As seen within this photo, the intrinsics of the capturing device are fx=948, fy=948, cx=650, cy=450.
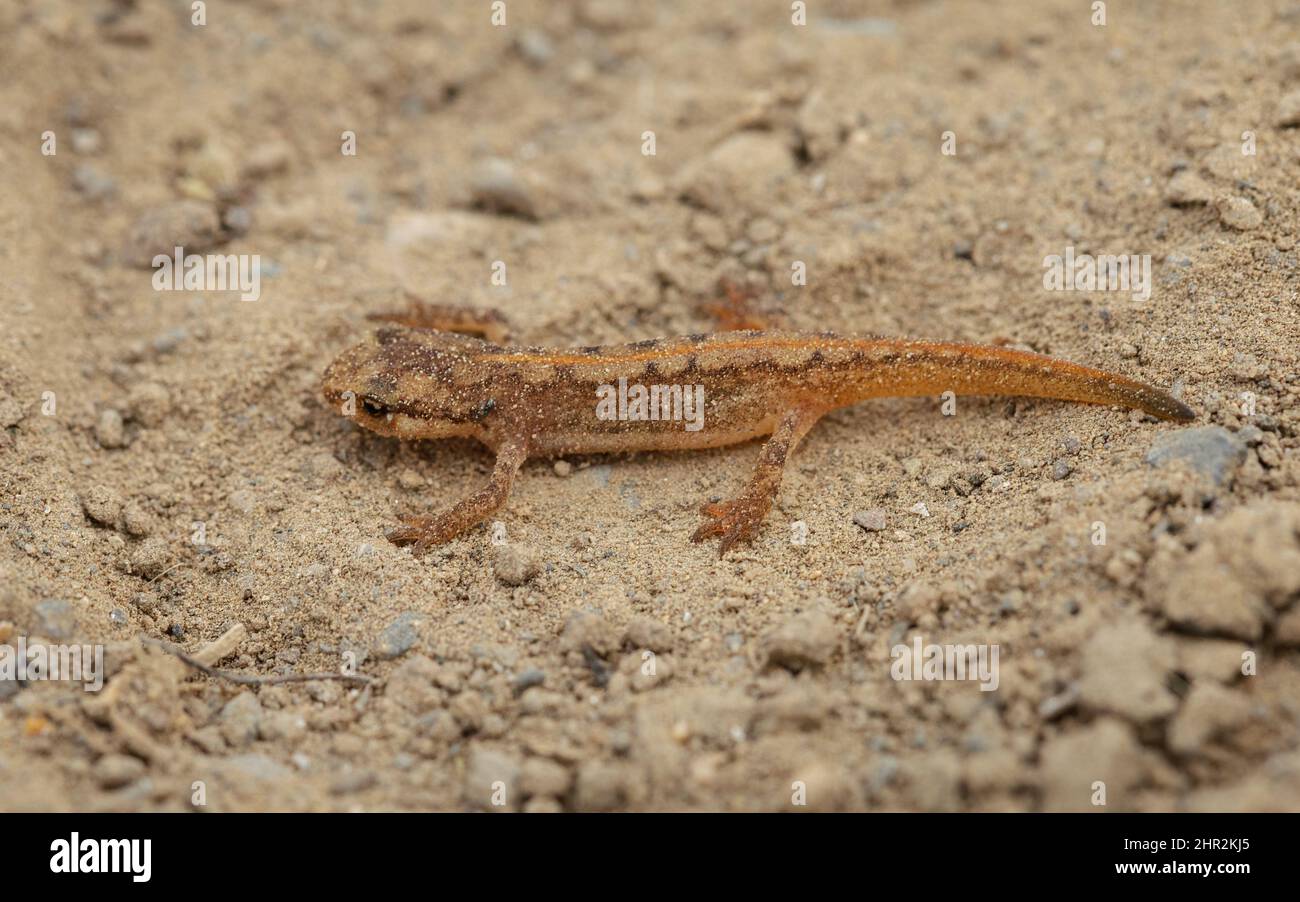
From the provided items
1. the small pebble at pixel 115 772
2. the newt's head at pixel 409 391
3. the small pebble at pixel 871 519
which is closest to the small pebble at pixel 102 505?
the newt's head at pixel 409 391

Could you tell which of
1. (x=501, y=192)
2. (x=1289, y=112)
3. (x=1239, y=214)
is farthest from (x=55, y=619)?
(x=1289, y=112)

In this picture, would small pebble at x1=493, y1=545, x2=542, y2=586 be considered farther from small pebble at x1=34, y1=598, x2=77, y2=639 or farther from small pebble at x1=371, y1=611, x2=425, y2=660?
small pebble at x1=34, y1=598, x2=77, y2=639

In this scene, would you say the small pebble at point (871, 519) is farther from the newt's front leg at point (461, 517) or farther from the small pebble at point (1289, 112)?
the small pebble at point (1289, 112)

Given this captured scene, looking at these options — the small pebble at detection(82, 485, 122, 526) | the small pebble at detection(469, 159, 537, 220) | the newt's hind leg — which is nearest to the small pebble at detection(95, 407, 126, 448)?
the small pebble at detection(82, 485, 122, 526)

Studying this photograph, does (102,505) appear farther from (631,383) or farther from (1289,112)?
(1289,112)
